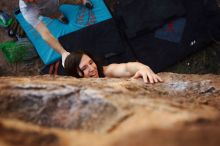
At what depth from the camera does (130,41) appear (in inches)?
128

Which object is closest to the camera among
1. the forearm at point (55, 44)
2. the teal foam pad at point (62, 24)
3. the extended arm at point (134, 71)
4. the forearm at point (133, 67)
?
the extended arm at point (134, 71)

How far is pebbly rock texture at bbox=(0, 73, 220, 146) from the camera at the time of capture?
76 centimetres

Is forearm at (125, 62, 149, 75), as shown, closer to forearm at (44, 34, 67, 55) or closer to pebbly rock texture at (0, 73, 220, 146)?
pebbly rock texture at (0, 73, 220, 146)

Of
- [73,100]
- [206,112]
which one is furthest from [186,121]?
[73,100]

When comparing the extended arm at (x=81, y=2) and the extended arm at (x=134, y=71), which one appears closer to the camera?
the extended arm at (x=134, y=71)

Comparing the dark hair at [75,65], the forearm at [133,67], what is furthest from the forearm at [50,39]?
the forearm at [133,67]

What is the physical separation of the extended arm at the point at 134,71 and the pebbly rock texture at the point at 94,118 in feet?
1.31

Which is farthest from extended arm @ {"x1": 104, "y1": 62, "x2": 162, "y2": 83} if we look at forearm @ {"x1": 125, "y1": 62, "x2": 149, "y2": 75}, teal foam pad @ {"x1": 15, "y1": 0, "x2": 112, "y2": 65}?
teal foam pad @ {"x1": 15, "y1": 0, "x2": 112, "y2": 65}

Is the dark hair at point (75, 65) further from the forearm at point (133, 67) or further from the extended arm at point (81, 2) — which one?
the extended arm at point (81, 2)

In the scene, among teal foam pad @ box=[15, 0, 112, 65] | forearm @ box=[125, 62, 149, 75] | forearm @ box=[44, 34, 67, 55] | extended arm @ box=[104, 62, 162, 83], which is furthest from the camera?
teal foam pad @ box=[15, 0, 112, 65]

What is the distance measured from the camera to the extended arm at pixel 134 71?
1.56m

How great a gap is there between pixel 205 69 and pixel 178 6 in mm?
661

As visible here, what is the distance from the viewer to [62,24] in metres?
3.41

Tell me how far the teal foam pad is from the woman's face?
3.99 feet
